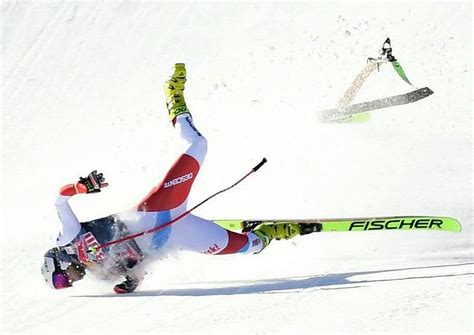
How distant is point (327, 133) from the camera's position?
11.1m

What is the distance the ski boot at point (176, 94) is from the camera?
718 centimetres

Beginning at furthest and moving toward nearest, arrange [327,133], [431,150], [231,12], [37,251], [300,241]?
1. [231,12]
2. [327,133]
3. [431,150]
4. [37,251]
5. [300,241]

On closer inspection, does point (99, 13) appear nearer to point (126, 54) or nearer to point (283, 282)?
point (126, 54)

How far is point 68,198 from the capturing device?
6738mm

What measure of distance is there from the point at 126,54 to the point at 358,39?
4079 millimetres

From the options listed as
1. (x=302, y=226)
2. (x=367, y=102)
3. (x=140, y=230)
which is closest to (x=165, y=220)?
(x=140, y=230)

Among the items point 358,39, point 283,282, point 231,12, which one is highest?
point 231,12

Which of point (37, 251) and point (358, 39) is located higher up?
point (358, 39)

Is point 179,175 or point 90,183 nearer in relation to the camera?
point 90,183

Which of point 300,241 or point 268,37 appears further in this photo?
point 268,37

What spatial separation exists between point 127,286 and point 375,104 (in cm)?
602

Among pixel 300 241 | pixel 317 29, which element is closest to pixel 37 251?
pixel 300 241

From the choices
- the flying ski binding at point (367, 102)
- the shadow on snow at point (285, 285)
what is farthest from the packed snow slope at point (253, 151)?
the flying ski binding at point (367, 102)

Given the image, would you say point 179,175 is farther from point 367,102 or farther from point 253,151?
point 367,102
